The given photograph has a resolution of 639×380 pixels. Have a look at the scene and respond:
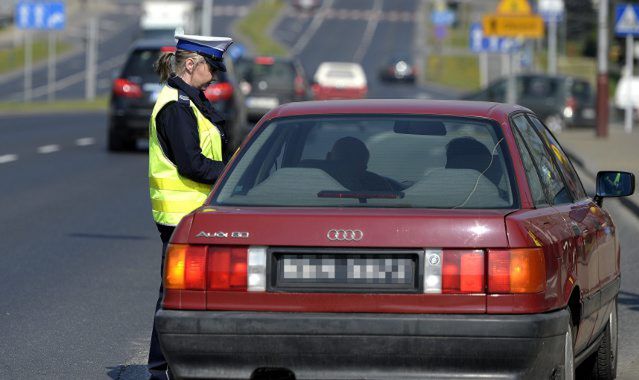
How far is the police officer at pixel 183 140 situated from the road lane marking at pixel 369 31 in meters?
83.7

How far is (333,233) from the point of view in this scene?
6117 millimetres

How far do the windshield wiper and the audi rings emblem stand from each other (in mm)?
313

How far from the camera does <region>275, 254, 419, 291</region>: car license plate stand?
6.11 meters

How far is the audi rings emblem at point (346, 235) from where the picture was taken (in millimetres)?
6102

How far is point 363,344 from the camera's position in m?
6.04

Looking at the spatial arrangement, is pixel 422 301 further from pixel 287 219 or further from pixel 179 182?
pixel 179 182

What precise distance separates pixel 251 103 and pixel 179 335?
3217 centimetres

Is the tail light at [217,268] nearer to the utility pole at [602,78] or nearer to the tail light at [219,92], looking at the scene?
the tail light at [219,92]

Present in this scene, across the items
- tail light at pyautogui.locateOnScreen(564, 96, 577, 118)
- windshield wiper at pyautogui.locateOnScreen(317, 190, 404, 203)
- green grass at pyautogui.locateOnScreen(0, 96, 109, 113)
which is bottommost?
green grass at pyautogui.locateOnScreen(0, 96, 109, 113)

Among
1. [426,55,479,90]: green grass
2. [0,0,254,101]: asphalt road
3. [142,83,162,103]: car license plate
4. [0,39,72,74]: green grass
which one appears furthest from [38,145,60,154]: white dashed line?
[0,39,72,74]: green grass

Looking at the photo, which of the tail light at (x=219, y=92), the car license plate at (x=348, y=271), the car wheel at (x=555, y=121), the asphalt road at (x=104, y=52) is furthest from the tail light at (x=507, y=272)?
the asphalt road at (x=104, y=52)

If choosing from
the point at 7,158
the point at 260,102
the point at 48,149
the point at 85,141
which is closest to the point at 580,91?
the point at 260,102

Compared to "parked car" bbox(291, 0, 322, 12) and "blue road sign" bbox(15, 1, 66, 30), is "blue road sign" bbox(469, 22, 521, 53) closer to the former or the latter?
"blue road sign" bbox(15, 1, 66, 30)

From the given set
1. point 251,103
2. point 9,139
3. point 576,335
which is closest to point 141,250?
point 576,335
